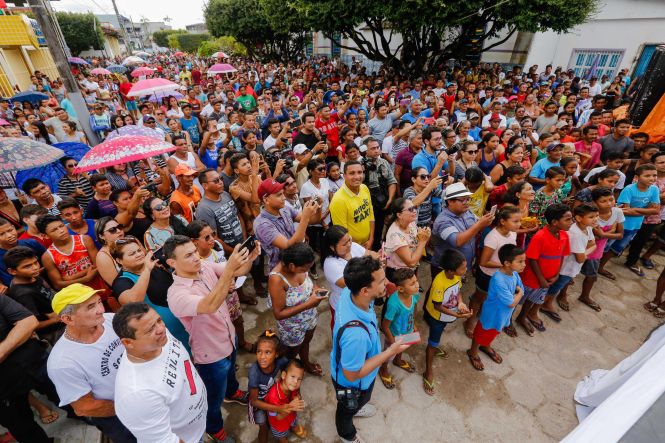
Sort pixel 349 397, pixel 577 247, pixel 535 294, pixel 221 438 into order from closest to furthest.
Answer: pixel 349 397 < pixel 221 438 < pixel 577 247 < pixel 535 294

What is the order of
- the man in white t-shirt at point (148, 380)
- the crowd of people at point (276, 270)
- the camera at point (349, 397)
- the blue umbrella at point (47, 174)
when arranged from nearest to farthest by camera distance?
the man in white t-shirt at point (148, 380) < the crowd of people at point (276, 270) < the camera at point (349, 397) < the blue umbrella at point (47, 174)

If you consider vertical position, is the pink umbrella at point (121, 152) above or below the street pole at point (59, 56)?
below

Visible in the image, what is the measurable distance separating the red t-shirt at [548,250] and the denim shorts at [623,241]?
Result: 1.88 meters

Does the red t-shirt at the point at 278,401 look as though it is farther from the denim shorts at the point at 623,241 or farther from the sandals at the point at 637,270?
the sandals at the point at 637,270

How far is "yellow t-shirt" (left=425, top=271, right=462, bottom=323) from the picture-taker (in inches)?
120

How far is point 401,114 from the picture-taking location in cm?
738

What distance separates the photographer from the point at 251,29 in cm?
2523

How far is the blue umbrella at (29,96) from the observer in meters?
9.35

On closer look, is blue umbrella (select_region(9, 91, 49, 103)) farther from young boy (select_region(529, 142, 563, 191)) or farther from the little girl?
young boy (select_region(529, 142, 563, 191))

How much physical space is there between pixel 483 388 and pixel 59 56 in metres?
7.87

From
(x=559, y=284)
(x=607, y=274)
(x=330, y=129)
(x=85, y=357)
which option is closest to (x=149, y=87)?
(x=330, y=129)

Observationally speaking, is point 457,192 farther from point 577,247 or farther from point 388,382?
point 388,382

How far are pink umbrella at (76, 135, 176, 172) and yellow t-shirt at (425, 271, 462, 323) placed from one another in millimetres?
3410

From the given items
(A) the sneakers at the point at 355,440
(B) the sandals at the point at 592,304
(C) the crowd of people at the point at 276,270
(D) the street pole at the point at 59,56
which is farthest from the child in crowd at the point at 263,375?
(D) the street pole at the point at 59,56
